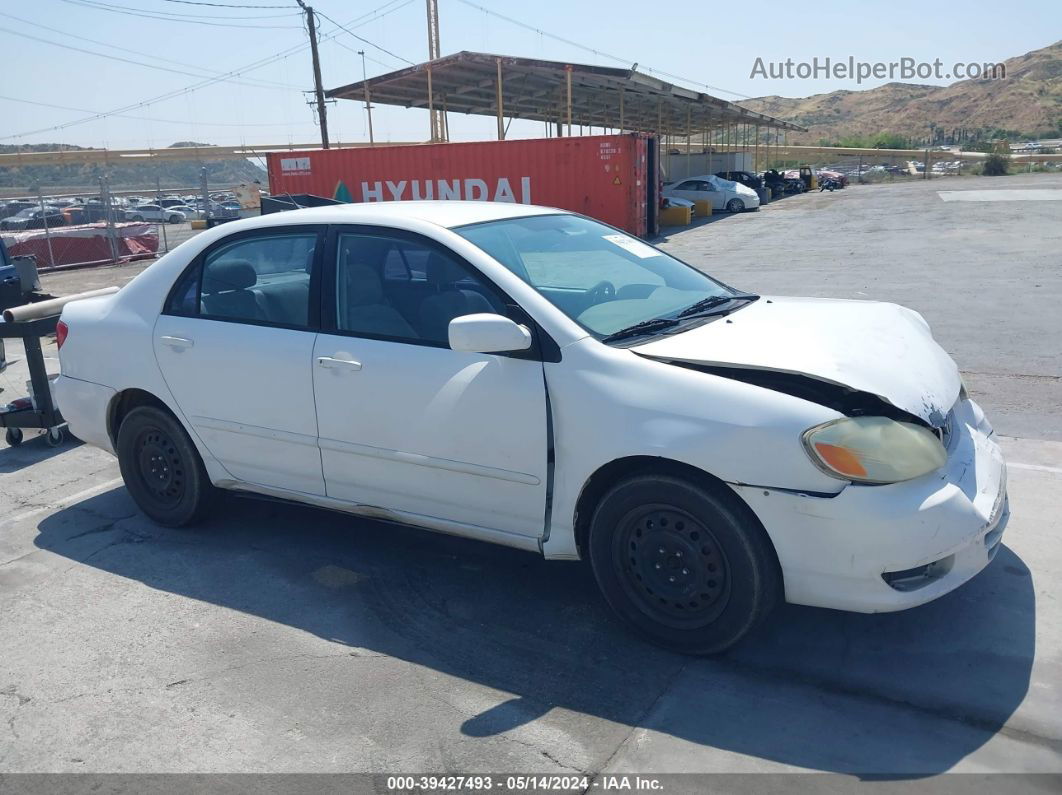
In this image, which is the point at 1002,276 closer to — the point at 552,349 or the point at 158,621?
the point at 552,349

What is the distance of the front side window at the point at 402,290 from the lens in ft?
13.2

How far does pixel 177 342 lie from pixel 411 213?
1.46 meters

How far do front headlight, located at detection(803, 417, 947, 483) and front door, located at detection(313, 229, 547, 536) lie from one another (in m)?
1.09

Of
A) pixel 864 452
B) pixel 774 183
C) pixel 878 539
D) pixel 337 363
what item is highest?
pixel 337 363

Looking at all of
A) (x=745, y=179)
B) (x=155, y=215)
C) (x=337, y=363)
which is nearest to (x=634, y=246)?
(x=337, y=363)

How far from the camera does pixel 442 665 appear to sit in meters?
3.63

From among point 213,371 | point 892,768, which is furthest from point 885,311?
point 213,371

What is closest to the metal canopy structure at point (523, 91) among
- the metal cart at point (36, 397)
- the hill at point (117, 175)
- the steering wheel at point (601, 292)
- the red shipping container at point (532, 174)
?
the red shipping container at point (532, 174)

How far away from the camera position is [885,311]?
439 centimetres

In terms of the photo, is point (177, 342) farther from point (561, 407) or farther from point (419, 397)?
point (561, 407)

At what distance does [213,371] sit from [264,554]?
99 cm

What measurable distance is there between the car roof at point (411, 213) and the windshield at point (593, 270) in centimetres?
8

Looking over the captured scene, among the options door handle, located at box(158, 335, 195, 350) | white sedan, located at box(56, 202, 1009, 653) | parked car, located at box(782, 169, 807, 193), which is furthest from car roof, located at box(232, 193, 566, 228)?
parked car, located at box(782, 169, 807, 193)

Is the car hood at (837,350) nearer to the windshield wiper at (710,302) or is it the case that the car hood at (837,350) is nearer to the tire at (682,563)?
the windshield wiper at (710,302)
